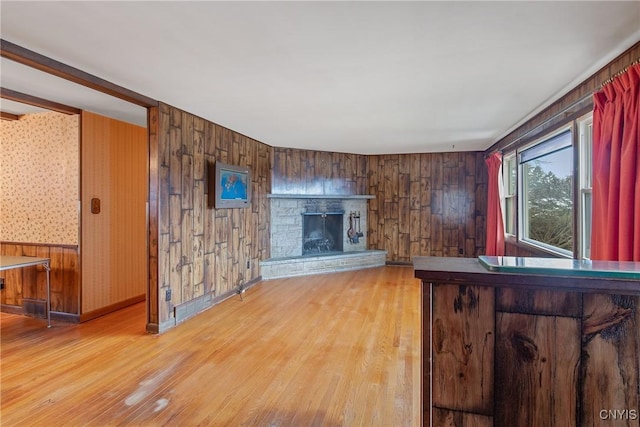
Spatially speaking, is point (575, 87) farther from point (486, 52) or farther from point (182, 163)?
point (182, 163)

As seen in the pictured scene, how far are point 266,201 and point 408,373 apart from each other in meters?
4.04

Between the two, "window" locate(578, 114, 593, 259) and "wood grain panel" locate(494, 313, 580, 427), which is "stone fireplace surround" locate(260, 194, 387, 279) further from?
"wood grain panel" locate(494, 313, 580, 427)

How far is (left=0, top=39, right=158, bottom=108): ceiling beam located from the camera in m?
2.16

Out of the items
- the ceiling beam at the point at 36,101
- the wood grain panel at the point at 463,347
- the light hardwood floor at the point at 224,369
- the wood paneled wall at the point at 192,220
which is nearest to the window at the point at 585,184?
the light hardwood floor at the point at 224,369

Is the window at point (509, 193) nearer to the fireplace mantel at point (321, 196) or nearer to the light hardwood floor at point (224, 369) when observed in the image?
the light hardwood floor at point (224, 369)

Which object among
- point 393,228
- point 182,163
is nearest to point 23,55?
point 182,163

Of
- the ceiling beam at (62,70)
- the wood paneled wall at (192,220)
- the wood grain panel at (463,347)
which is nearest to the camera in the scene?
the wood grain panel at (463,347)

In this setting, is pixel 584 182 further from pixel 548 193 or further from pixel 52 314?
pixel 52 314

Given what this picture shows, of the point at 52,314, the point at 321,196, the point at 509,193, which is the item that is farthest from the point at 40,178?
the point at 509,193

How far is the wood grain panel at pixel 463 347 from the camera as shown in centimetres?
120

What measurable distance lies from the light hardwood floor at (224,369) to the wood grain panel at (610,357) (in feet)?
3.53

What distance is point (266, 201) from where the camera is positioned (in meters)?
5.88

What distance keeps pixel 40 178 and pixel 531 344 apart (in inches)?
191

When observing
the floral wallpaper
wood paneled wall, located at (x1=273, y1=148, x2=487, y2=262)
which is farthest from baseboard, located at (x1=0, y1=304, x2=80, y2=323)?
wood paneled wall, located at (x1=273, y1=148, x2=487, y2=262)
